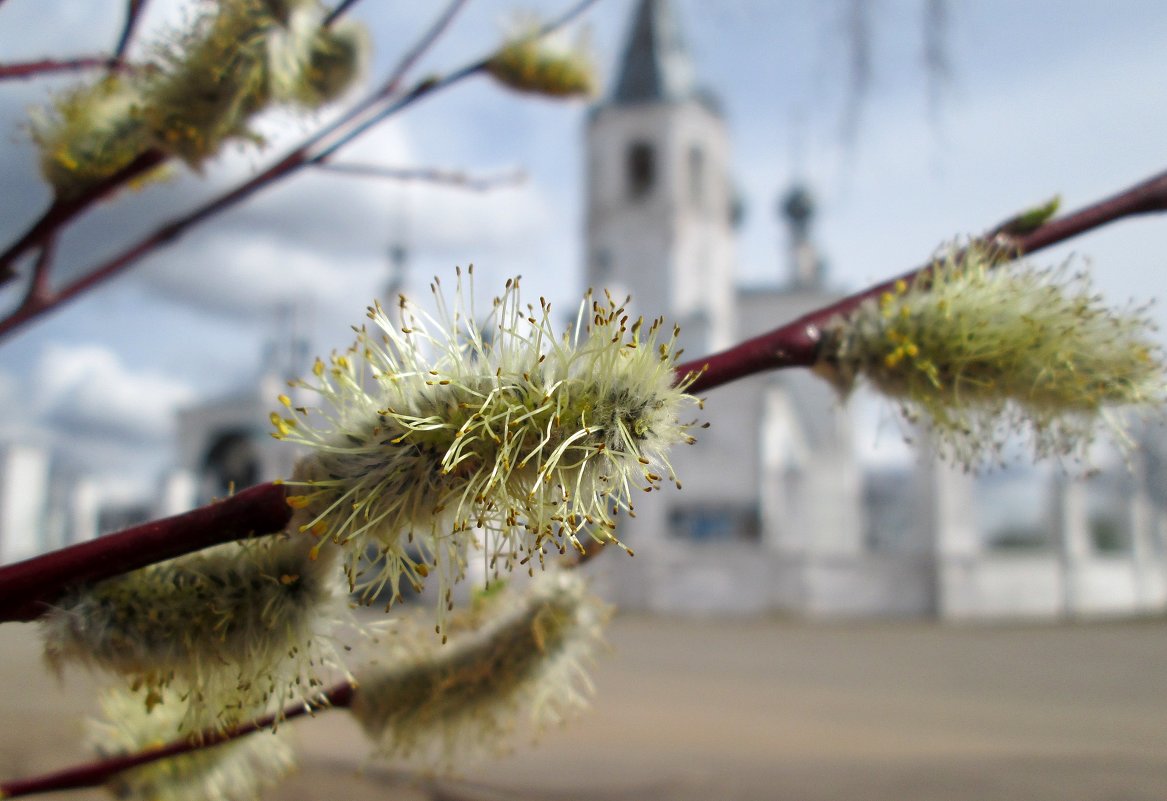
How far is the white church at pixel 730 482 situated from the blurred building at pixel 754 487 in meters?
0.04

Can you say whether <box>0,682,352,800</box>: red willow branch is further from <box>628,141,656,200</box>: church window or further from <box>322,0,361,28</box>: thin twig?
<box>628,141,656,200</box>: church window

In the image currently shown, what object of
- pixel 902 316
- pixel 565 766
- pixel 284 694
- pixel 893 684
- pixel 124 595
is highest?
pixel 902 316

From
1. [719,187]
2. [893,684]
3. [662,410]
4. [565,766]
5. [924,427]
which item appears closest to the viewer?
[662,410]

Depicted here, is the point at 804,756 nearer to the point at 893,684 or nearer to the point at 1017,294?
the point at 1017,294

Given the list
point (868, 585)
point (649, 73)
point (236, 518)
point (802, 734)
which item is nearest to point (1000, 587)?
point (868, 585)

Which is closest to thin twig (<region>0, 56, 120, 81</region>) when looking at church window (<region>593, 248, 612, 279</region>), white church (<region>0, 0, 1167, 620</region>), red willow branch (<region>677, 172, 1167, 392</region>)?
red willow branch (<region>677, 172, 1167, 392</region>)

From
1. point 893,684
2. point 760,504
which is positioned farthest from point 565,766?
point 760,504

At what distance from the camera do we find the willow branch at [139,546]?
797mm

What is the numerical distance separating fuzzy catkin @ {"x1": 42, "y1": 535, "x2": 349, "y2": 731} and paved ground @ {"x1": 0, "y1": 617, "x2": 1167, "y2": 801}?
13 centimetres

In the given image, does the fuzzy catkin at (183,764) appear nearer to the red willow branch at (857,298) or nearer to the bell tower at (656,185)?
the red willow branch at (857,298)

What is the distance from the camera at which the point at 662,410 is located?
76cm

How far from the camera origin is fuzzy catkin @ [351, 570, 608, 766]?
135 centimetres

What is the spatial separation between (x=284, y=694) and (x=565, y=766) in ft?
8.15

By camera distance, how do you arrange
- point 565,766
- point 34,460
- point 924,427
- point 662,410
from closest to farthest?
point 662,410 < point 924,427 < point 565,766 < point 34,460
